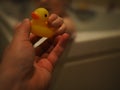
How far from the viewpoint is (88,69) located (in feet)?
2.57

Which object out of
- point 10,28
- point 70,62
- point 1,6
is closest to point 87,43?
point 70,62

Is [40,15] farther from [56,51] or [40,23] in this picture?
[56,51]

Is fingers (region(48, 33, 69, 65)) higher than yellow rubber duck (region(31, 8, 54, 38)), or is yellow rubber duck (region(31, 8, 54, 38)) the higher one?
yellow rubber duck (region(31, 8, 54, 38))

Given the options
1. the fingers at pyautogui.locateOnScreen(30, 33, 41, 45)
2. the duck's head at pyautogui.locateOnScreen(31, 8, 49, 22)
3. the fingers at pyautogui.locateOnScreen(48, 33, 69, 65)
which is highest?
the duck's head at pyautogui.locateOnScreen(31, 8, 49, 22)

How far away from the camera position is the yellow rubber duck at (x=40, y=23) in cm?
44

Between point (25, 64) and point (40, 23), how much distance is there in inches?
3.8

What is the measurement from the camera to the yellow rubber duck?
44 centimetres

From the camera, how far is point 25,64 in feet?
1.49

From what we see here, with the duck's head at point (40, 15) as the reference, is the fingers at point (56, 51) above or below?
below

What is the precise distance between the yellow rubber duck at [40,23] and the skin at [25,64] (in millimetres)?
15

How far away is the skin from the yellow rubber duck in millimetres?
15

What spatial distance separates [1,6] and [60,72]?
513 millimetres

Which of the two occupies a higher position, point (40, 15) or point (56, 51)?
point (40, 15)

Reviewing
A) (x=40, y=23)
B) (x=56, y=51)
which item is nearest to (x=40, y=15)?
(x=40, y=23)
